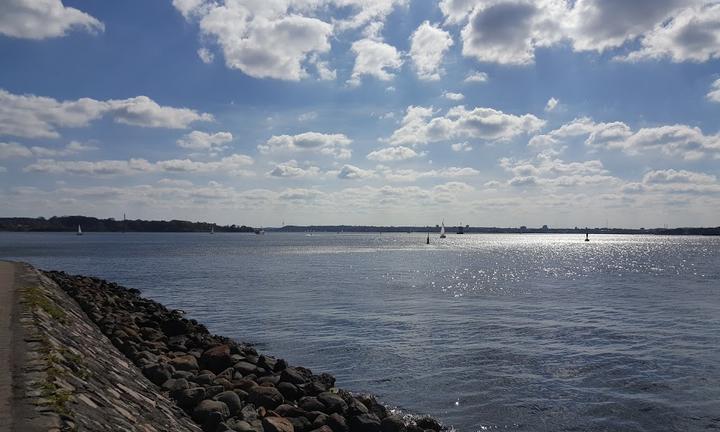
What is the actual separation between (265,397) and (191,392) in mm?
1716

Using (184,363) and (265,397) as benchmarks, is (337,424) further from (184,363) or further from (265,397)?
(184,363)

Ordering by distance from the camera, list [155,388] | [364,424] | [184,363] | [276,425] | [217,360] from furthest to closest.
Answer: [217,360] < [184,363] < [155,388] < [364,424] < [276,425]

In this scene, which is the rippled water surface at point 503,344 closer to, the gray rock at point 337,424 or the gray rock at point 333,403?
the gray rock at point 333,403

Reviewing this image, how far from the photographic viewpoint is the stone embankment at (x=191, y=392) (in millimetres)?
8680

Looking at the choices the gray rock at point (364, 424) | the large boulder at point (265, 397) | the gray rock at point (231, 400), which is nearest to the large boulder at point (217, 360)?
the large boulder at point (265, 397)

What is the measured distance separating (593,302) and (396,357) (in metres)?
22.0

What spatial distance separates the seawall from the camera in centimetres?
768

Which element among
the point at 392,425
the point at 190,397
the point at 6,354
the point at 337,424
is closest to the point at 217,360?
the point at 190,397

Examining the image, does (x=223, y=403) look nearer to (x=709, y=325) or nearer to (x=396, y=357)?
(x=396, y=357)

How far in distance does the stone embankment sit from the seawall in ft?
0.08

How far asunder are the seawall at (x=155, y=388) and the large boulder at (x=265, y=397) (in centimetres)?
2

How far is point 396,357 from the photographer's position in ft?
66.5

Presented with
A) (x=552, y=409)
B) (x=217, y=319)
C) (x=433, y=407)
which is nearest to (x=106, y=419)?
(x=433, y=407)

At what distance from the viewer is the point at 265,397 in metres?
12.8
